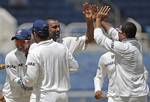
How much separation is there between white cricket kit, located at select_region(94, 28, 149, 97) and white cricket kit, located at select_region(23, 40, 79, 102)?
553mm

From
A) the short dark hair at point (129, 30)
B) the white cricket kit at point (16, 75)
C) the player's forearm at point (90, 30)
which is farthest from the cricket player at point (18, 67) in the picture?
the short dark hair at point (129, 30)

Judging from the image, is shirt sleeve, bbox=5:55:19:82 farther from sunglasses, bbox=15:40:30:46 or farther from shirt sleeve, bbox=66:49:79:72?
shirt sleeve, bbox=66:49:79:72

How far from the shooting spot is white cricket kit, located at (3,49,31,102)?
8.15 meters

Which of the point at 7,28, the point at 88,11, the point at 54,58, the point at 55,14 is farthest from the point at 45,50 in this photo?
the point at 55,14

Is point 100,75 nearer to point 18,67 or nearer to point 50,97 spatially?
point 18,67

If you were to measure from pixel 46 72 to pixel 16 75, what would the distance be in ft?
3.19

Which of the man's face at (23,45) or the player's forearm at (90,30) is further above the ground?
the player's forearm at (90,30)

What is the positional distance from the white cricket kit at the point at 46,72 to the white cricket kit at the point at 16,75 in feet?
2.72

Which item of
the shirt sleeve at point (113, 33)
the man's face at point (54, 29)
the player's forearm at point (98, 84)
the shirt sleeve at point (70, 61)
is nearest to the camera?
the shirt sleeve at point (70, 61)

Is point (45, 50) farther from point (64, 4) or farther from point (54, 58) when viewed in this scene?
point (64, 4)

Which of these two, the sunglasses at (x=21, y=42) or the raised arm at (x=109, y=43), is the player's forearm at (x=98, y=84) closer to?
the raised arm at (x=109, y=43)

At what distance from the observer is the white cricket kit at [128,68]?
758 cm

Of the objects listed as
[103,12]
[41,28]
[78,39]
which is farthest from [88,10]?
[41,28]

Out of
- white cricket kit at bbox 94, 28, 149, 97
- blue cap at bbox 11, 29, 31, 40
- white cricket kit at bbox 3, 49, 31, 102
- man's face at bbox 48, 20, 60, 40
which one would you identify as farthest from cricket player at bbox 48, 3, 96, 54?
white cricket kit at bbox 3, 49, 31, 102
